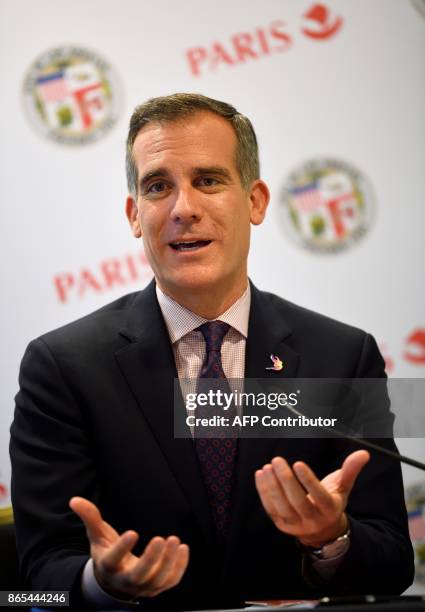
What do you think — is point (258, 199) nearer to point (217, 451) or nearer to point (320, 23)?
point (217, 451)

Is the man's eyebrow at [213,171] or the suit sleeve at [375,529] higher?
the man's eyebrow at [213,171]

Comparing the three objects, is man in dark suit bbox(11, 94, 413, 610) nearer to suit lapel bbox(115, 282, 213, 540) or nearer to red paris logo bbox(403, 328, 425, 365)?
suit lapel bbox(115, 282, 213, 540)

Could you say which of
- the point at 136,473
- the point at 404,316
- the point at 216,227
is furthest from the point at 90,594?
the point at 404,316

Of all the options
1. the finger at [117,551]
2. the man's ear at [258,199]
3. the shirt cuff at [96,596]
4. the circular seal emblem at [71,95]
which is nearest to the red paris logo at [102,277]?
the circular seal emblem at [71,95]

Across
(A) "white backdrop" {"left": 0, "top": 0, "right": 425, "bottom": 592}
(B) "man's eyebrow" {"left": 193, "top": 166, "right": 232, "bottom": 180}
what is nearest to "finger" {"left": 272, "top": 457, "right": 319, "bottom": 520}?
(B) "man's eyebrow" {"left": 193, "top": 166, "right": 232, "bottom": 180}

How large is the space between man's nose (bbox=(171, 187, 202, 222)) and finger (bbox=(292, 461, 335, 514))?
0.75 meters

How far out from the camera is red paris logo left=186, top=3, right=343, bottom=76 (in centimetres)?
263

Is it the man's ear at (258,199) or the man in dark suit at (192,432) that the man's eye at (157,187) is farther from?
the man's ear at (258,199)

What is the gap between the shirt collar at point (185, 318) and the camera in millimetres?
1929

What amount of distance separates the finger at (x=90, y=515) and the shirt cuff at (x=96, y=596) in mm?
104

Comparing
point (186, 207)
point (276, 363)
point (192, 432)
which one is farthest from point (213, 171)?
point (192, 432)

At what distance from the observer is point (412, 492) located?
8.42 feet

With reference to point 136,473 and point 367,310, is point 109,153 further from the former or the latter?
point 136,473

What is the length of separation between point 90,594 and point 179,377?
59 centimetres
